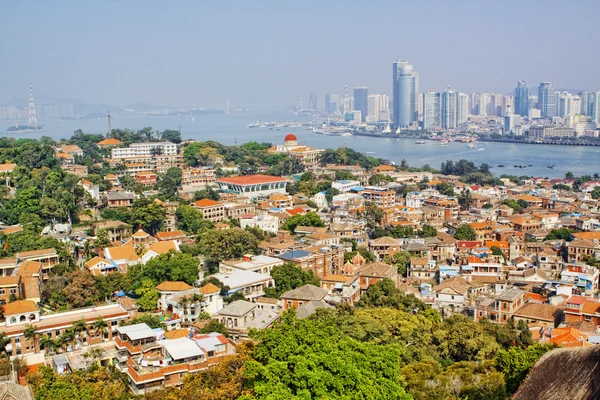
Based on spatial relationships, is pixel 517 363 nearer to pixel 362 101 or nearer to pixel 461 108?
pixel 461 108

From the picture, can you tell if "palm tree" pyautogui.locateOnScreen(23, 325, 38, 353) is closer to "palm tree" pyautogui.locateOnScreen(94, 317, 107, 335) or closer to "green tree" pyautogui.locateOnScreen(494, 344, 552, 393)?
"palm tree" pyautogui.locateOnScreen(94, 317, 107, 335)

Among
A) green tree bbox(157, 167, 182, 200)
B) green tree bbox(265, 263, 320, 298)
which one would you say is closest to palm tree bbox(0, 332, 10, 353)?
green tree bbox(265, 263, 320, 298)

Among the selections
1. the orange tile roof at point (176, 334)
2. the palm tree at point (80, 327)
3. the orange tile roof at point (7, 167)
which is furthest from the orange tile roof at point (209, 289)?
the orange tile roof at point (7, 167)

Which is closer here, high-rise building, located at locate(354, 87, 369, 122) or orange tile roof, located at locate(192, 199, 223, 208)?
orange tile roof, located at locate(192, 199, 223, 208)

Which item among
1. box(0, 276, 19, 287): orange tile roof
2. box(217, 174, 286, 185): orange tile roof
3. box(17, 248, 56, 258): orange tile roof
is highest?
box(217, 174, 286, 185): orange tile roof

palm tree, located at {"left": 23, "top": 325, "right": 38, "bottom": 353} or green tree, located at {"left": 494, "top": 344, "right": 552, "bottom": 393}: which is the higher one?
green tree, located at {"left": 494, "top": 344, "right": 552, "bottom": 393}

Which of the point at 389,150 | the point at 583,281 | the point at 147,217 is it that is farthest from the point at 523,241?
the point at 389,150
